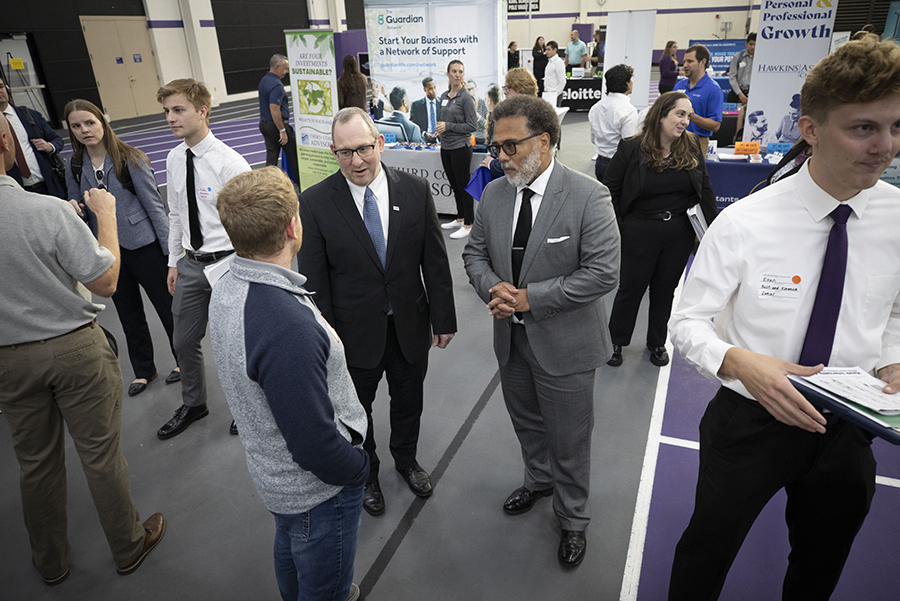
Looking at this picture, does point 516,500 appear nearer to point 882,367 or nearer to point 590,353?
point 590,353

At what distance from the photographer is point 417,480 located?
2.86 m

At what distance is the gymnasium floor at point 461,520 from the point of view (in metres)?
2.36

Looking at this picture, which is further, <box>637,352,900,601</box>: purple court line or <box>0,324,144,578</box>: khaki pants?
<box>637,352,900,601</box>: purple court line

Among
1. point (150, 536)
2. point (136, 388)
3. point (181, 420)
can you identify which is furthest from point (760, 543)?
point (136, 388)

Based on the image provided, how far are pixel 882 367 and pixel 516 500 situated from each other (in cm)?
170

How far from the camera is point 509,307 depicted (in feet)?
7.13

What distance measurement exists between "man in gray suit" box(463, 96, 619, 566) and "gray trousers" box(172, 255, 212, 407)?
1.71 meters

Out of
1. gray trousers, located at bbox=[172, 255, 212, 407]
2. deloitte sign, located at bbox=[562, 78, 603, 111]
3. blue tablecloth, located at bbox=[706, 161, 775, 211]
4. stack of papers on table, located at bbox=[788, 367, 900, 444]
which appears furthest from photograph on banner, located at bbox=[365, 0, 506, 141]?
deloitte sign, located at bbox=[562, 78, 603, 111]

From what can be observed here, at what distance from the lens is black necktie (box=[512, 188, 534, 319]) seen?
2223 mm

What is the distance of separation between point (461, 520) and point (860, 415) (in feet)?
6.33

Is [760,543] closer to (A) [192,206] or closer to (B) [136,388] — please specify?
(A) [192,206]

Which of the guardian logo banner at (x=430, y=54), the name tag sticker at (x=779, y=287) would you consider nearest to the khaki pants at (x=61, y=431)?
the name tag sticker at (x=779, y=287)

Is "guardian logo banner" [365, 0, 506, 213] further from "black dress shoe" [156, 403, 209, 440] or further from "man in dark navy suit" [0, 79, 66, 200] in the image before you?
"black dress shoe" [156, 403, 209, 440]

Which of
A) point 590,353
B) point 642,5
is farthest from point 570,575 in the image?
point 642,5
